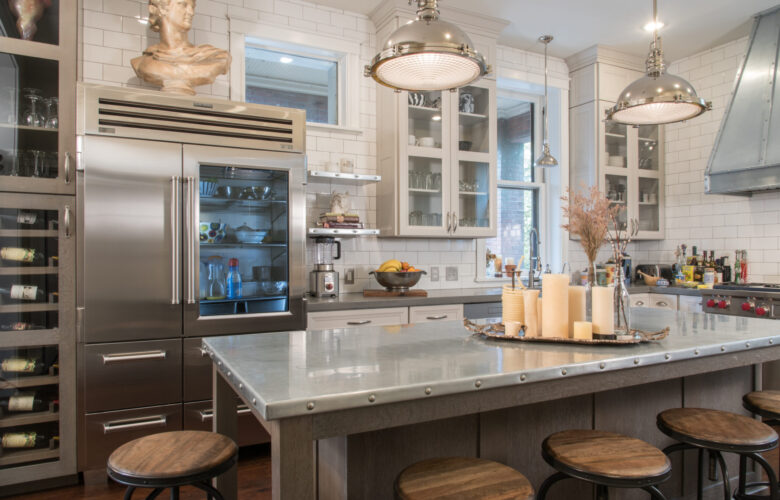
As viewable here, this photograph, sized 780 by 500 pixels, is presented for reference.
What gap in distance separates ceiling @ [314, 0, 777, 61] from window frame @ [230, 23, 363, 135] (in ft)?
0.99

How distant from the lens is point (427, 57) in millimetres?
1978

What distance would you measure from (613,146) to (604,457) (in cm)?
422

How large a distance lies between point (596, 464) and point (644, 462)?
0.14 m

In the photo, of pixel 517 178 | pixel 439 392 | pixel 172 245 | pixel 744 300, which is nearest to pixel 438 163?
pixel 517 178

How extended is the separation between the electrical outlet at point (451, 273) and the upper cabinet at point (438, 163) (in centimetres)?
41

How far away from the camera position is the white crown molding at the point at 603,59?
495 cm

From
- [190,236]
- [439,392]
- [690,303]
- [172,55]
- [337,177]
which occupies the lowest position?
[690,303]

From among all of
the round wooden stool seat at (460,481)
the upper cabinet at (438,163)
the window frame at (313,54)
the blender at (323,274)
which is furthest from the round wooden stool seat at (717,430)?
the window frame at (313,54)

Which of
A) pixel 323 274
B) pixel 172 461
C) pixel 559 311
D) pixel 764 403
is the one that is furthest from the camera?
pixel 323 274

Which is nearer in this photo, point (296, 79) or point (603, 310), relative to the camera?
point (603, 310)

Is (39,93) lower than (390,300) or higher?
higher

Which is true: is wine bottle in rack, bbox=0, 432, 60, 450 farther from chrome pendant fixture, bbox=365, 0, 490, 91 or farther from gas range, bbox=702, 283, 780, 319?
gas range, bbox=702, 283, 780, 319

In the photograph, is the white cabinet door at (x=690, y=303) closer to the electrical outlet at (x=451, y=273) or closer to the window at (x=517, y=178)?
the window at (x=517, y=178)

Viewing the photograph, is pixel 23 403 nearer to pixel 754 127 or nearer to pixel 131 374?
pixel 131 374
